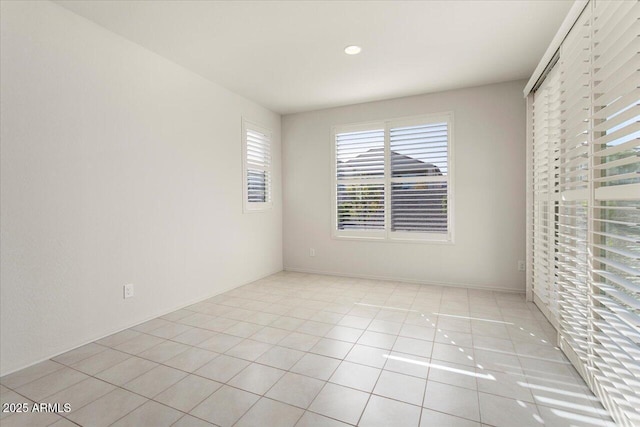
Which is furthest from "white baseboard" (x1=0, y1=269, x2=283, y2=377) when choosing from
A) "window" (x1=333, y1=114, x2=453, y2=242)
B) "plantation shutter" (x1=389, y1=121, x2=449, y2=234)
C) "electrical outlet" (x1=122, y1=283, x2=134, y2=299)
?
"plantation shutter" (x1=389, y1=121, x2=449, y2=234)

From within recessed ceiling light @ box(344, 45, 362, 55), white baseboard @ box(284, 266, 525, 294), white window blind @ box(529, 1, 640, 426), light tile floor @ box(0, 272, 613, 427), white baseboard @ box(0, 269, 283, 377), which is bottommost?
light tile floor @ box(0, 272, 613, 427)

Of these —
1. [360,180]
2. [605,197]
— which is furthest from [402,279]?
[605,197]

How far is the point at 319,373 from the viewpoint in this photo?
82.7 inches

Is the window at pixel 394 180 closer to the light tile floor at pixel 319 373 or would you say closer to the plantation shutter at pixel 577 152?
the light tile floor at pixel 319 373

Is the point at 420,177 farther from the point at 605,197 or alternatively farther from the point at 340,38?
the point at 605,197

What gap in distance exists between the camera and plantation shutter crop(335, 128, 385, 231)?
4.68 meters

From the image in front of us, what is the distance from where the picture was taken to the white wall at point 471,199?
12.8 feet

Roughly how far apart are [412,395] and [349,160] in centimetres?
360

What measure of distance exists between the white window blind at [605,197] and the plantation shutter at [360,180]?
226 centimetres

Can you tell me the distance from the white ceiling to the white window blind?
0.71 metres

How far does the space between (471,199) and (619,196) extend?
8.65 ft

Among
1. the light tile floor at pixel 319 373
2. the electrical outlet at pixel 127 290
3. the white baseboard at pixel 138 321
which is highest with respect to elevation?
the electrical outlet at pixel 127 290

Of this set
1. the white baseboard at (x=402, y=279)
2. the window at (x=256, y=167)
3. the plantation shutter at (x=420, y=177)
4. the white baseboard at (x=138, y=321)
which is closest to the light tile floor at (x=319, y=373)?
the white baseboard at (x=138, y=321)

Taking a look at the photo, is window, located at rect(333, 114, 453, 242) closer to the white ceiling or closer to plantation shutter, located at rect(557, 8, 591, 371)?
the white ceiling
